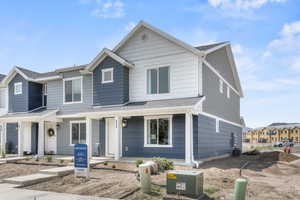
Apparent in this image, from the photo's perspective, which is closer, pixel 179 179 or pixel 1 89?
pixel 179 179

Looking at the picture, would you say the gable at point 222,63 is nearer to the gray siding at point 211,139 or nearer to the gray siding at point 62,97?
the gray siding at point 211,139

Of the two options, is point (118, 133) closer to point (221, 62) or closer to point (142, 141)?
point (142, 141)

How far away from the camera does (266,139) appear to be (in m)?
85.9

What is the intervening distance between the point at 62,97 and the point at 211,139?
10.8 meters

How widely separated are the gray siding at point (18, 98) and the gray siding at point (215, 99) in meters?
13.6

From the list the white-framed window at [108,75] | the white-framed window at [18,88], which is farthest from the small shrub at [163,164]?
the white-framed window at [18,88]

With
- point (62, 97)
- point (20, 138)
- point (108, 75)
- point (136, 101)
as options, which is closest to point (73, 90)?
point (62, 97)

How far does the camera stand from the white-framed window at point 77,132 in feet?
61.3

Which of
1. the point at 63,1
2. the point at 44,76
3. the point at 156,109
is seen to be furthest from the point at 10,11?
the point at 44,76

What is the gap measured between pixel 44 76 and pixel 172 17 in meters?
12.9

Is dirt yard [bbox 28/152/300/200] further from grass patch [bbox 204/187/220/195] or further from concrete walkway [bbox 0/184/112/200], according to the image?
concrete walkway [bbox 0/184/112/200]

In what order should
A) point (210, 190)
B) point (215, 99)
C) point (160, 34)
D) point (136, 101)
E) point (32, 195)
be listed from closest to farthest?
point (210, 190) → point (32, 195) → point (160, 34) → point (136, 101) → point (215, 99)

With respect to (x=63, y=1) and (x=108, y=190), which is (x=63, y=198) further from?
(x=63, y=1)

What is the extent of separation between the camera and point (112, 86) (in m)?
16.7
